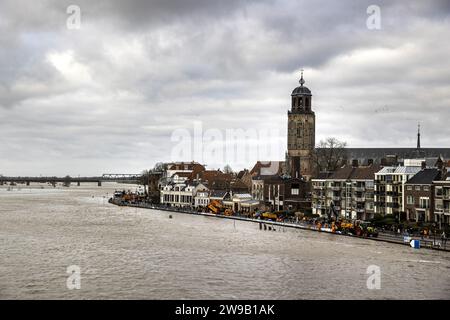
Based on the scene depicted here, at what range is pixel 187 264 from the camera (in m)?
52.7

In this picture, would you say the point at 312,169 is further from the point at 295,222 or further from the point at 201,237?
the point at 201,237

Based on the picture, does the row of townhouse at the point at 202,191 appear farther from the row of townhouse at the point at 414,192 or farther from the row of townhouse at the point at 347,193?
the row of townhouse at the point at 414,192

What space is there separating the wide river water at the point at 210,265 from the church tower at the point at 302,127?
7294cm

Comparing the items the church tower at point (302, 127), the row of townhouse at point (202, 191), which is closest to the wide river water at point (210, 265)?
the row of townhouse at point (202, 191)

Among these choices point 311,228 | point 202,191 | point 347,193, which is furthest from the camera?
point 202,191

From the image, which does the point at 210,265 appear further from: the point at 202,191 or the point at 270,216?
the point at 202,191

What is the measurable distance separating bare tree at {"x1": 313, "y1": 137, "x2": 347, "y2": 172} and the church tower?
1014cm

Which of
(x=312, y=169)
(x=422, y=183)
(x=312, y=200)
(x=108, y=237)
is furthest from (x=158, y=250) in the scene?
(x=312, y=169)

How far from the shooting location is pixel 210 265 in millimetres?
52250

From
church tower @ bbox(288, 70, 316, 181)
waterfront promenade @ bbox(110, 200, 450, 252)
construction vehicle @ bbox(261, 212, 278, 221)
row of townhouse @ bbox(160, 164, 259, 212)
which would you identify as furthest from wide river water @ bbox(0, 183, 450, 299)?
church tower @ bbox(288, 70, 316, 181)

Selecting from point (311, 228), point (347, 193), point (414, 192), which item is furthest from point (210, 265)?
point (347, 193)

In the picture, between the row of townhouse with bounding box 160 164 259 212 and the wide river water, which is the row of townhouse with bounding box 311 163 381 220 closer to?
the wide river water

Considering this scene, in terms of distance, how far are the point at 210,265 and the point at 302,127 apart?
10563 cm
